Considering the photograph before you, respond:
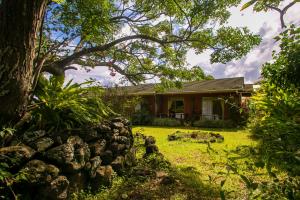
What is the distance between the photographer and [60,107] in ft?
16.4

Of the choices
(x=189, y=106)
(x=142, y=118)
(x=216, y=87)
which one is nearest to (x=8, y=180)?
(x=216, y=87)

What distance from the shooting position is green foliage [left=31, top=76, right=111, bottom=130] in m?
4.82

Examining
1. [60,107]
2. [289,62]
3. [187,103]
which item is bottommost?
[60,107]

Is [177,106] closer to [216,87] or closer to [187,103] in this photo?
[187,103]

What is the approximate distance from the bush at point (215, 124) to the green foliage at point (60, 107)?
14085mm

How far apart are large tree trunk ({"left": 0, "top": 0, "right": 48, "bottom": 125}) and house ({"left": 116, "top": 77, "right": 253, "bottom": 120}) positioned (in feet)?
53.5

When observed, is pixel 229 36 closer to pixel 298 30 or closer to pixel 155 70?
pixel 155 70

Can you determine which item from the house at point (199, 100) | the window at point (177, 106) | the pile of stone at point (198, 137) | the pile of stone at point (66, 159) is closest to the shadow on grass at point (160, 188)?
the pile of stone at point (66, 159)

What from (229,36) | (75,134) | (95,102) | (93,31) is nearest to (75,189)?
(75,134)

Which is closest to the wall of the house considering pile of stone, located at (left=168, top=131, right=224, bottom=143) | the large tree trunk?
pile of stone, located at (left=168, top=131, right=224, bottom=143)

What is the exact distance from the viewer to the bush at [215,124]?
60.2ft

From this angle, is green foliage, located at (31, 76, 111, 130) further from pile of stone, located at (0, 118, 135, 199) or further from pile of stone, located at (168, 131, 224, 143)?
pile of stone, located at (168, 131, 224, 143)

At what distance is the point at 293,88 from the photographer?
321 cm

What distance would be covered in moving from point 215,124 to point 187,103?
184 inches
